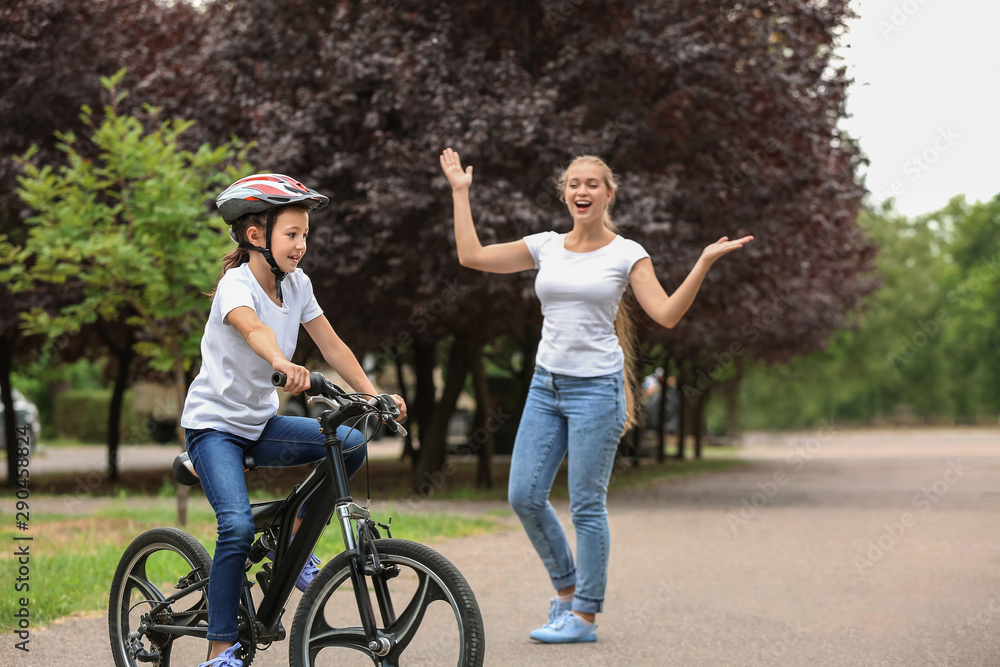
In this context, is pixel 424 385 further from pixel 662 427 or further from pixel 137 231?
pixel 137 231

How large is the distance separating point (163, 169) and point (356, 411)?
6.04 meters

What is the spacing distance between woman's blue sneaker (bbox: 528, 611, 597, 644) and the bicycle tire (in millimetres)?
1687

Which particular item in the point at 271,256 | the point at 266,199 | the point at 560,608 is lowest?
the point at 560,608

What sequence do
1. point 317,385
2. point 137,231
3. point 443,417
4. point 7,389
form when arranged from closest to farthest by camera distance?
point 317,385 < point 137,231 < point 443,417 < point 7,389

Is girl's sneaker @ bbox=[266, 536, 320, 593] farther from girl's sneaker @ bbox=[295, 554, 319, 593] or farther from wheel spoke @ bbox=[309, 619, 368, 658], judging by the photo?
wheel spoke @ bbox=[309, 619, 368, 658]

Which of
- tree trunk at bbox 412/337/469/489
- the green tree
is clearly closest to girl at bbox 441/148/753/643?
the green tree

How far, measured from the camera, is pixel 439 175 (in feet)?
39.2

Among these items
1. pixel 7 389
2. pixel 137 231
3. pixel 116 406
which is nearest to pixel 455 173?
pixel 137 231

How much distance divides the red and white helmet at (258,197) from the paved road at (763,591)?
179 centimetres

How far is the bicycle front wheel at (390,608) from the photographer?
10.5 ft

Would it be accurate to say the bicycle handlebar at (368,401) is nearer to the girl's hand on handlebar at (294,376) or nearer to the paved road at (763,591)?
the girl's hand on handlebar at (294,376)

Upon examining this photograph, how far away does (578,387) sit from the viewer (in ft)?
15.8

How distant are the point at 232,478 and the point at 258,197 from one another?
88 cm

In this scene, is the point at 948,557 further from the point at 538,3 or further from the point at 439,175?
the point at 538,3
